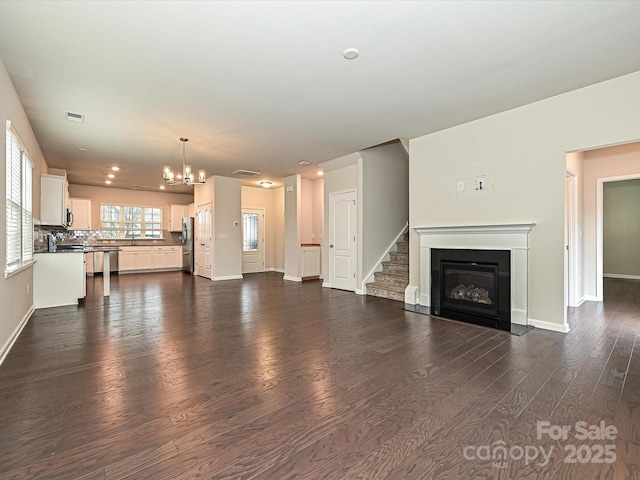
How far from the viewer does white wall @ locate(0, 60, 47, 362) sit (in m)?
2.94

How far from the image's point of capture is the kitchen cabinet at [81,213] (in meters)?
9.36

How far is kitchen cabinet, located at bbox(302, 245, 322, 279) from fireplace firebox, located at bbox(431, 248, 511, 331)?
418 centimetres

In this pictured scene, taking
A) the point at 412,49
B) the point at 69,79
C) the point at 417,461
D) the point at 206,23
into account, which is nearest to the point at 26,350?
the point at 69,79

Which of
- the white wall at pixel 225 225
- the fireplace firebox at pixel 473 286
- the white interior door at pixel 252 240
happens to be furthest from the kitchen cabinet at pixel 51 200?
the fireplace firebox at pixel 473 286

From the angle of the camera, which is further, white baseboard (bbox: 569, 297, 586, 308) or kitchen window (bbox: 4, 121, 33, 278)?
white baseboard (bbox: 569, 297, 586, 308)

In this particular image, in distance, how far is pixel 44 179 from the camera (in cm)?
572

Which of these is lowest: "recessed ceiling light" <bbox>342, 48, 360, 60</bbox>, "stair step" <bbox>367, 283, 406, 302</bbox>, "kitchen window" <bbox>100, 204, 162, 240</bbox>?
"stair step" <bbox>367, 283, 406, 302</bbox>

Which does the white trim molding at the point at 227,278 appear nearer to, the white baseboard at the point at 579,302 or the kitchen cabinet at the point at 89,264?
the kitchen cabinet at the point at 89,264

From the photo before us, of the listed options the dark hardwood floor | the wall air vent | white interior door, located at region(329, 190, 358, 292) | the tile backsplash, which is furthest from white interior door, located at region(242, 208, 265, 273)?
the dark hardwood floor

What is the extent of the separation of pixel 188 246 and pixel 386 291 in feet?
22.7

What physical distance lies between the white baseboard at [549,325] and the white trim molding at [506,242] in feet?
0.28

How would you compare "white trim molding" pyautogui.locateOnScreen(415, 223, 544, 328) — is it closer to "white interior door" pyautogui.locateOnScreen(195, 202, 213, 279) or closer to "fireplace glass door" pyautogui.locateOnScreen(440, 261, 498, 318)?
"fireplace glass door" pyautogui.locateOnScreen(440, 261, 498, 318)

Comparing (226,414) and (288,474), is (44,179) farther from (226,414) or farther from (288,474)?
(288,474)

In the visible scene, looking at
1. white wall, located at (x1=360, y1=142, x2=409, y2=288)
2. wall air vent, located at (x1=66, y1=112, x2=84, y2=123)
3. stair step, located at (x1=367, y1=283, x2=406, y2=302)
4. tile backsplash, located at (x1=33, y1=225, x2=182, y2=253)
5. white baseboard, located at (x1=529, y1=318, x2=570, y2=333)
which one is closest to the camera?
white baseboard, located at (x1=529, y1=318, x2=570, y2=333)
